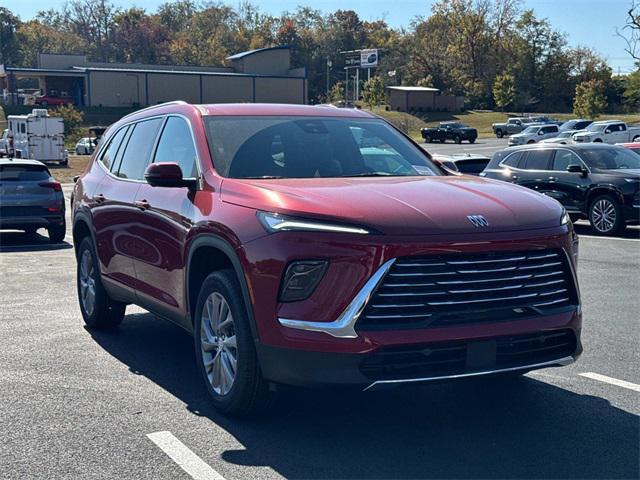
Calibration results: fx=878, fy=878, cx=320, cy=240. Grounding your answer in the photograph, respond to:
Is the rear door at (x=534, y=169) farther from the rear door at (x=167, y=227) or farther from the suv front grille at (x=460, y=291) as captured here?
the suv front grille at (x=460, y=291)

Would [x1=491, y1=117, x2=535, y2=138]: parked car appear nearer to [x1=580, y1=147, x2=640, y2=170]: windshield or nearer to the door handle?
[x1=580, y1=147, x2=640, y2=170]: windshield

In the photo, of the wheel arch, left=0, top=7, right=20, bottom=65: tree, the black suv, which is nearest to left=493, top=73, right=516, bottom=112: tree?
left=0, top=7, right=20, bottom=65: tree

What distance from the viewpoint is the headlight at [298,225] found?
15.2 feet

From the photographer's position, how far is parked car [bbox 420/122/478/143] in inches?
Answer: 2400

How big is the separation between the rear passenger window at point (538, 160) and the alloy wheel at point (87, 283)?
37.8 ft

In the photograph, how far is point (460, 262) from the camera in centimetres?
465

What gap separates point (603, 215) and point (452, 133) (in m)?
46.0

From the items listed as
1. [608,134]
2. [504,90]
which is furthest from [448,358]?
[504,90]

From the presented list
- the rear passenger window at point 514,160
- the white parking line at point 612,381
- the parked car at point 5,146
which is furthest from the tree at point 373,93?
the white parking line at point 612,381

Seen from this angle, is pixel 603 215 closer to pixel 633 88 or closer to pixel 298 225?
pixel 298 225

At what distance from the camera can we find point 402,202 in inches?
194

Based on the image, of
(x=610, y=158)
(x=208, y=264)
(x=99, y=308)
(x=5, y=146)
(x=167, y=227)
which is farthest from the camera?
(x=5, y=146)

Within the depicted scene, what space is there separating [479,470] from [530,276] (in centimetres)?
112

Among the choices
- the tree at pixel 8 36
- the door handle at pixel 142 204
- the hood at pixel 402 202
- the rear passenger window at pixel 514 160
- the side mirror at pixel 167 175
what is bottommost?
the rear passenger window at pixel 514 160
